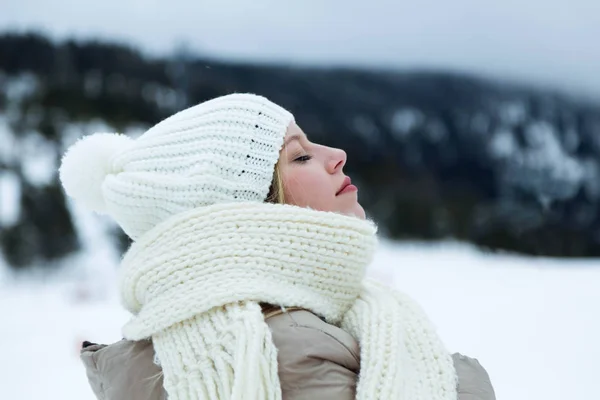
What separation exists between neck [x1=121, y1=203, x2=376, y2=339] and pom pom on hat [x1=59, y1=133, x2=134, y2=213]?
136 mm

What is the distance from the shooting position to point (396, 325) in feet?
2.36

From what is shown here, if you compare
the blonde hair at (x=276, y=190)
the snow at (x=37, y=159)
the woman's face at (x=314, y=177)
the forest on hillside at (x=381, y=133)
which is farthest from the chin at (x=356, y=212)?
the snow at (x=37, y=159)

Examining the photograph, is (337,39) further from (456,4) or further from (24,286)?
(24,286)

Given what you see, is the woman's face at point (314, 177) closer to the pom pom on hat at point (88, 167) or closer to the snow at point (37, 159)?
the pom pom on hat at point (88, 167)

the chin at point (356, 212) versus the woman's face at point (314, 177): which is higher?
the woman's face at point (314, 177)

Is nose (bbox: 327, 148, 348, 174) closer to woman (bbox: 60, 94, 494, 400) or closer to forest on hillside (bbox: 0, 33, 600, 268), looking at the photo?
woman (bbox: 60, 94, 494, 400)

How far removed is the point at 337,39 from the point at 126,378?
162 inches

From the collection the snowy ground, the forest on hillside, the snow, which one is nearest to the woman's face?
the snowy ground

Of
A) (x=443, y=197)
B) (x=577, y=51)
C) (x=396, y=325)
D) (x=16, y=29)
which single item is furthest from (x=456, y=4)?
(x=396, y=325)

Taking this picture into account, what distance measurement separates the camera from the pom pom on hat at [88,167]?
0.82 m

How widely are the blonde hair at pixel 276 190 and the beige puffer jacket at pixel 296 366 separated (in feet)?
0.53

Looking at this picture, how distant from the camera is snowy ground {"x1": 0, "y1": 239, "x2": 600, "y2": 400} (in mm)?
1538

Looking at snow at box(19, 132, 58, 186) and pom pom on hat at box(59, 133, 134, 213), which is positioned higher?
pom pom on hat at box(59, 133, 134, 213)

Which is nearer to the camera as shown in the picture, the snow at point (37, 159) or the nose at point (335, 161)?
the nose at point (335, 161)
